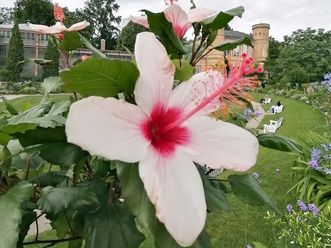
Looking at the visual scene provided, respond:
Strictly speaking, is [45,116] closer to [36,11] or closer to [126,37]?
[126,37]

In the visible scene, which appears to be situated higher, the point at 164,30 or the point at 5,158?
the point at 164,30

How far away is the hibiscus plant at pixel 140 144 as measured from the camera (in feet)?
1.77

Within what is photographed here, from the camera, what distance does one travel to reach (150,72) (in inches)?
23.8

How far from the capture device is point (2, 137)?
2.31 ft

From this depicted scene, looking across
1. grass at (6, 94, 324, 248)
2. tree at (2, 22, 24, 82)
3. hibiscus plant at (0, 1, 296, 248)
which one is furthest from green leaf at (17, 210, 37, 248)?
tree at (2, 22, 24, 82)


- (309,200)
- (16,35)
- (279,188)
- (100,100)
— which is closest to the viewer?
(100,100)

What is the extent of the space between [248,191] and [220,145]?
1.09 ft

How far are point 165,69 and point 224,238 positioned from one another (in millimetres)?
3557

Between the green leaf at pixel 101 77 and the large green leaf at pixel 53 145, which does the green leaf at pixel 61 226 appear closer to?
the large green leaf at pixel 53 145

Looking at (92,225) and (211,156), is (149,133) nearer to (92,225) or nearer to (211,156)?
(211,156)

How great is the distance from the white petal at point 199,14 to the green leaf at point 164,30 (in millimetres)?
64

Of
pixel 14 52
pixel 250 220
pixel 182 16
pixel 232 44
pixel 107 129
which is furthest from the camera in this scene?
pixel 14 52

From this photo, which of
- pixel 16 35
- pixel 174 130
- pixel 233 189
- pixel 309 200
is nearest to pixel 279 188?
pixel 309 200

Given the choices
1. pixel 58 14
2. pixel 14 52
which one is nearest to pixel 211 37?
pixel 58 14
